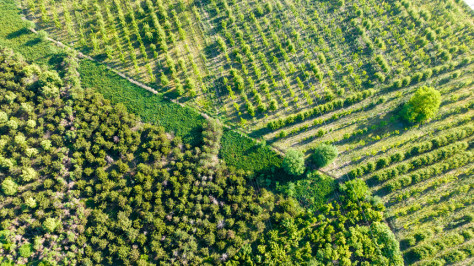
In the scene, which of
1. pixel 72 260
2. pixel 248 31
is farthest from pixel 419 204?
pixel 72 260

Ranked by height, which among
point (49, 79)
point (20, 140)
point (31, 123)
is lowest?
point (20, 140)

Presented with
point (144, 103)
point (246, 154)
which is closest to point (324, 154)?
point (246, 154)

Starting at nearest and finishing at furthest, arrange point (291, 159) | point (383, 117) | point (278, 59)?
point (291, 159), point (383, 117), point (278, 59)

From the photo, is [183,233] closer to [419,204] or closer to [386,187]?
[386,187]

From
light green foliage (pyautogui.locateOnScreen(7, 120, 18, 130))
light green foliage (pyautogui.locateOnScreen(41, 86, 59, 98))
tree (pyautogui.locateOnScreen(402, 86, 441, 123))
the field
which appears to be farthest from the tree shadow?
tree (pyautogui.locateOnScreen(402, 86, 441, 123))

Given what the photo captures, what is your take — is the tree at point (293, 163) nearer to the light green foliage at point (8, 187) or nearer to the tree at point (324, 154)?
the tree at point (324, 154)

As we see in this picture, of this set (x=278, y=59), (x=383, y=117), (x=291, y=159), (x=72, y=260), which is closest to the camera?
(x=72, y=260)

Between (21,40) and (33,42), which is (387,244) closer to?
(33,42)

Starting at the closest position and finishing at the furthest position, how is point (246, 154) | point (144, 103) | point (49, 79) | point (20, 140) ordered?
point (20, 140), point (246, 154), point (49, 79), point (144, 103)
